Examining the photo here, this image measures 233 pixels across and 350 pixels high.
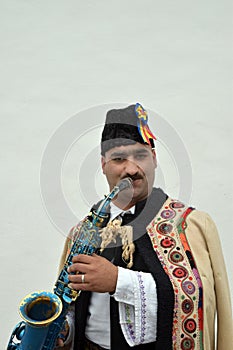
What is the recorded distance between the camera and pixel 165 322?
4.78ft

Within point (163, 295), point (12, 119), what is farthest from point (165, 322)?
point (12, 119)

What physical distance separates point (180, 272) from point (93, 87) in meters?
1.62

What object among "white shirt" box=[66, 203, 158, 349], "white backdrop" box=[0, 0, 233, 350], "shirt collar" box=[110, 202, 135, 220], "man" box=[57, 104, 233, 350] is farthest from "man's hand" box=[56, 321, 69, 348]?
"white backdrop" box=[0, 0, 233, 350]

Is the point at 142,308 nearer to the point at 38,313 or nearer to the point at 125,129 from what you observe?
the point at 38,313

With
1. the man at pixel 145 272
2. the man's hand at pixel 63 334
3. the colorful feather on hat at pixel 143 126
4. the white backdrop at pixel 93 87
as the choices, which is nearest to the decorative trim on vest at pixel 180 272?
the man at pixel 145 272

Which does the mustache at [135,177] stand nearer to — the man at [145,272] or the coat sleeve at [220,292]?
the man at [145,272]

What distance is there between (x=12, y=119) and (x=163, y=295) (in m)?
1.74

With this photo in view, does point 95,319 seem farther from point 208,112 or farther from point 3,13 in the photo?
point 3,13

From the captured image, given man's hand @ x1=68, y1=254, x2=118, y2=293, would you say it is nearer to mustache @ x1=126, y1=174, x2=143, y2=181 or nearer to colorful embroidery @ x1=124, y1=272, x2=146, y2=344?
colorful embroidery @ x1=124, y1=272, x2=146, y2=344

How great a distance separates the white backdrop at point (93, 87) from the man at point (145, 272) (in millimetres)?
1000

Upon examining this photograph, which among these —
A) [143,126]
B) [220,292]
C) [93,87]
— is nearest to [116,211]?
[143,126]

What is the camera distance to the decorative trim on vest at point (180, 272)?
58.2 inches

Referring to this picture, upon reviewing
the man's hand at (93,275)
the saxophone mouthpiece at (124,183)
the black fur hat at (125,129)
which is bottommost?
the man's hand at (93,275)

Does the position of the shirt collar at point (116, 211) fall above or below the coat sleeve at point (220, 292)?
above
